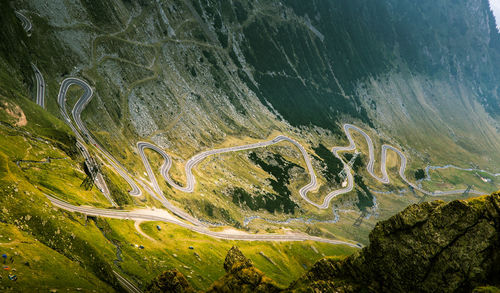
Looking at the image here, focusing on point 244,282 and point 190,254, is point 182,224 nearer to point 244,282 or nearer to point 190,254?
point 190,254

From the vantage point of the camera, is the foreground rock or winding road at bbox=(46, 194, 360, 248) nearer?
the foreground rock

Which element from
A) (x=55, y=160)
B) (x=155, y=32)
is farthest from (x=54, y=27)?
(x=55, y=160)

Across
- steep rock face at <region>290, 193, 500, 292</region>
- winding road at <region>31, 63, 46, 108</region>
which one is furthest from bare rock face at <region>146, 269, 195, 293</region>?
winding road at <region>31, 63, 46, 108</region>

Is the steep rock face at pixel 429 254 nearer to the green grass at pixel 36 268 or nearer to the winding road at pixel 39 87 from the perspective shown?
the green grass at pixel 36 268

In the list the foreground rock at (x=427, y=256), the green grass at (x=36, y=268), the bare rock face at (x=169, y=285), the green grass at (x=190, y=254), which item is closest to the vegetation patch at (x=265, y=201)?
the green grass at (x=190, y=254)

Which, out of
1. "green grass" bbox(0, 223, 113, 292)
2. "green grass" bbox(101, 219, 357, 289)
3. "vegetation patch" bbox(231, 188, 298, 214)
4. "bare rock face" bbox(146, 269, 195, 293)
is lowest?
"green grass" bbox(101, 219, 357, 289)

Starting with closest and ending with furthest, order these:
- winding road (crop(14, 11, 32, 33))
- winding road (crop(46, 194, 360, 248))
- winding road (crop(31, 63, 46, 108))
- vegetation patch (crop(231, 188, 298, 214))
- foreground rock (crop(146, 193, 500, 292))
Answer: foreground rock (crop(146, 193, 500, 292)) → winding road (crop(46, 194, 360, 248)) → winding road (crop(31, 63, 46, 108)) → winding road (crop(14, 11, 32, 33)) → vegetation patch (crop(231, 188, 298, 214))

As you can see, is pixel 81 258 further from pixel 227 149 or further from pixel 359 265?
pixel 227 149

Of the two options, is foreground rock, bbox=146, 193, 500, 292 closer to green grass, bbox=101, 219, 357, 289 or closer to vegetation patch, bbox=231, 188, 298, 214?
green grass, bbox=101, 219, 357, 289
